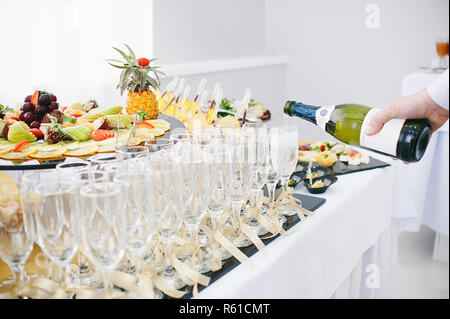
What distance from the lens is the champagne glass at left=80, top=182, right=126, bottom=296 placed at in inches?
30.0

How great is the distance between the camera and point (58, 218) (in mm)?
784

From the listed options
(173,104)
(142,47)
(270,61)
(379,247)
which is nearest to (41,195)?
(173,104)

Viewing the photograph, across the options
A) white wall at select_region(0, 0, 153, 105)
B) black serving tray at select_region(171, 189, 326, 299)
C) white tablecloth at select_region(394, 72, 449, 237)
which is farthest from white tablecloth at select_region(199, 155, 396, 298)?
white wall at select_region(0, 0, 153, 105)

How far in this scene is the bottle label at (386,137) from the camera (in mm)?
1117

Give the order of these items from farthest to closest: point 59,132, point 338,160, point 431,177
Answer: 1. point 431,177
2. point 338,160
3. point 59,132

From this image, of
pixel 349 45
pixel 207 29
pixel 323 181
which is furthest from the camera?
pixel 349 45

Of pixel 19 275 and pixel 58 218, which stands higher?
pixel 58 218

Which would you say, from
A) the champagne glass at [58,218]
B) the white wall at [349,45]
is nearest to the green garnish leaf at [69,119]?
the champagne glass at [58,218]

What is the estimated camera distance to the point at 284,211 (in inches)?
52.1

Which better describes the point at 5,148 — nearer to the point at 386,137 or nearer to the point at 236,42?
the point at 386,137

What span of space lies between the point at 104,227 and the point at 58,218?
8 cm

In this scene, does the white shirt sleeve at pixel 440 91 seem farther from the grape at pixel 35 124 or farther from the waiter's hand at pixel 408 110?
the grape at pixel 35 124

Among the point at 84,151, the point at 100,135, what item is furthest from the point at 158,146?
the point at 100,135
